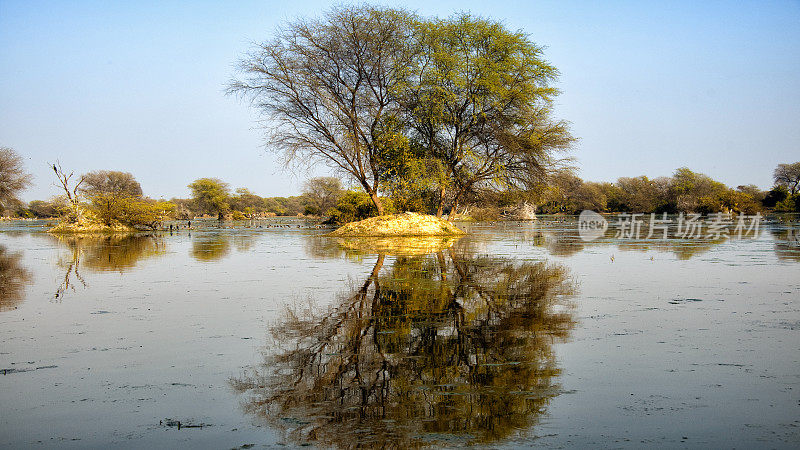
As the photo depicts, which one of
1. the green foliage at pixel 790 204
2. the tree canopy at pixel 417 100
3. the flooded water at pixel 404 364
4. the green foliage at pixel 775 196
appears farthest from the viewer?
the green foliage at pixel 775 196

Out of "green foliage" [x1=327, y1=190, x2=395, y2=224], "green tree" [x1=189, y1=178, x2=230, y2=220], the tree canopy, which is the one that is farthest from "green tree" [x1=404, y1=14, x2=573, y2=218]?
"green tree" [x1=189, y1=178, x2=230, y2=220]

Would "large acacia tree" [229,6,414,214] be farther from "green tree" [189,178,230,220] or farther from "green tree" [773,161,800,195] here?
"green tree" [773,161,800,195]

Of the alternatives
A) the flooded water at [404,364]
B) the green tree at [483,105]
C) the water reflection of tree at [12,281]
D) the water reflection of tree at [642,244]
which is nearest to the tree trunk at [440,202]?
the green tree at [483,105]

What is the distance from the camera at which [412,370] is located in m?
4.11

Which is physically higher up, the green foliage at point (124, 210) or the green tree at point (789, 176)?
the green tree at point (789, 176)

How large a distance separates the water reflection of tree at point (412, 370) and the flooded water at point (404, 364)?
0.06ft

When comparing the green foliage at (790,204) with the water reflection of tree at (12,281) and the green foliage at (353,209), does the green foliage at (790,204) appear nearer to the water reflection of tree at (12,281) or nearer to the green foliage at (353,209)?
the green foliage at (353,209)

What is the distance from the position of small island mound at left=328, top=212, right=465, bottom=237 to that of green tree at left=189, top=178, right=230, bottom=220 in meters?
58.6

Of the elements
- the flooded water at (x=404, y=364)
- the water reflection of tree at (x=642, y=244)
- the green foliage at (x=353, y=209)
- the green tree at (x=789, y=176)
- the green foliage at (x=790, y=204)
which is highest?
the green tree at (x=789, y=176)

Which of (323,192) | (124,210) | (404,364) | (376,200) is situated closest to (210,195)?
(323,192)

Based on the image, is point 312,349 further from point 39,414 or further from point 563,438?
point 563,438

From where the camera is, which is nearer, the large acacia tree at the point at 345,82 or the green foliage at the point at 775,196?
the large acacia tree at the point at 345,82

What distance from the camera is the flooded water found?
122 inches

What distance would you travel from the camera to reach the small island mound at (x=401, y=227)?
26.3 metres
